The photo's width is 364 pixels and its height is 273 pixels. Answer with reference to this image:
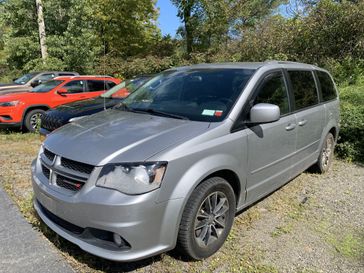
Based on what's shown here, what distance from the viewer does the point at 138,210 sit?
251 centimetres

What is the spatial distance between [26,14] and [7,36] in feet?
6.62

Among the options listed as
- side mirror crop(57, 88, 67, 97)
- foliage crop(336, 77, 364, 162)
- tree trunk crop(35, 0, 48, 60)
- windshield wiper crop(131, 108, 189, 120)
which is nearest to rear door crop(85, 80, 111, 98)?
side mirror crop(57, 88, 67, 97)

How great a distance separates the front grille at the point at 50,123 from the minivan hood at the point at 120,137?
306 centimetres

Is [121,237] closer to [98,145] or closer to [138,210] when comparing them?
[138,210]

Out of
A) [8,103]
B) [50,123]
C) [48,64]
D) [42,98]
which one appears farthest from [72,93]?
[48,64]

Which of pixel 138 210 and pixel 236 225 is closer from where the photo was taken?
pixel 138 210

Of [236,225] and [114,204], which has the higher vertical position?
[114,204]

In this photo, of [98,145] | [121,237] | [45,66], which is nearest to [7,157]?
[98,145]

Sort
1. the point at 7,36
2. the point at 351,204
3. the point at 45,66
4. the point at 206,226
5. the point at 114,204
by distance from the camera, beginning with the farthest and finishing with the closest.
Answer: the point at 7,36, the point at 45,66, the point at 351,204, the point at 206,226, the point at 114,204

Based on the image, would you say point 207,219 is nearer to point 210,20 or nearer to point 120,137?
point 120,137

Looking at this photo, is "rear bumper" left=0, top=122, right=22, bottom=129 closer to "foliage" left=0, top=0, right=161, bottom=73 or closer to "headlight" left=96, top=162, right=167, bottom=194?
"headlight" left=96, top=162, right=167, bottom=194

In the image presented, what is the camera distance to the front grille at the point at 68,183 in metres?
2.72

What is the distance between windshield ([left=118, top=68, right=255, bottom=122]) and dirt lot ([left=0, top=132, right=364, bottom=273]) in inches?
53.1

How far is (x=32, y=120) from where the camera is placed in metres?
8.75
